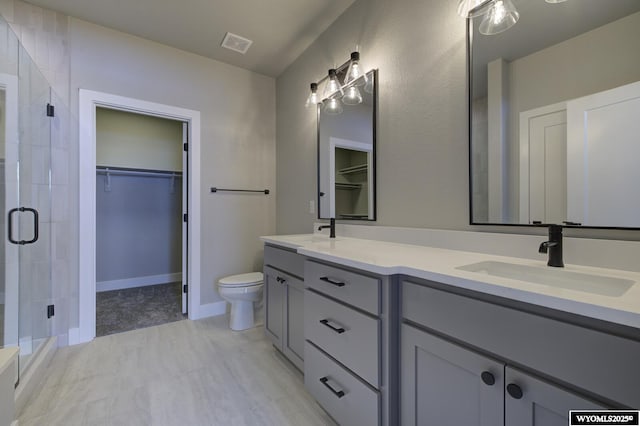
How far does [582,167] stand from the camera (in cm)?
101

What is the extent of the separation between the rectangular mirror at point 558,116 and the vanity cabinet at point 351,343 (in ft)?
2.31

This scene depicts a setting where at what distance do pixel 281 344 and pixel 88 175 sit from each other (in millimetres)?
2075

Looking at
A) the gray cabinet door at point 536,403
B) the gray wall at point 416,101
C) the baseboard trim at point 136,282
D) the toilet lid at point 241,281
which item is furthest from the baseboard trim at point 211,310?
the gray cabinet door at point 536,403

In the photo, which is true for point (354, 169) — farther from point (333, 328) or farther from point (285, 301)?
point (333, 328)

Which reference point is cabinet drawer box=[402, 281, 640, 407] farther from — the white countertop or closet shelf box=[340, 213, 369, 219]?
closet shelf box=[340, 213, 369, 219]

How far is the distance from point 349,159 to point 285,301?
3.74 ft

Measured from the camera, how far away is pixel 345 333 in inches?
46.8

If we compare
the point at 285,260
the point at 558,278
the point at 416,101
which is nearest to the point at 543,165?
the point at 558,278

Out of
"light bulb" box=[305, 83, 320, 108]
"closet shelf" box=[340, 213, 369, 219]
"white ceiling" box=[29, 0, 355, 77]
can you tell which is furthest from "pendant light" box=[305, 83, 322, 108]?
"closet shelf" box=[340, 213, 369, 219]

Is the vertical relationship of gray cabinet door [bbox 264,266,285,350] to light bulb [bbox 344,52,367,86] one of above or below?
below

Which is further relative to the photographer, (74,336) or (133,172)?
(133,172)

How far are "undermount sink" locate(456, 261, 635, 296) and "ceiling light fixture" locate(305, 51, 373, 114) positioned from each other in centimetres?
137

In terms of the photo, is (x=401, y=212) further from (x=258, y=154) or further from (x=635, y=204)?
(x=258, y=154)

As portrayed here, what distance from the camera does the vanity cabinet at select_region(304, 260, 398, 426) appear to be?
101 cm
